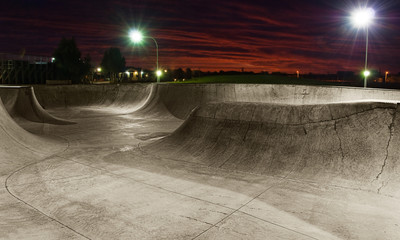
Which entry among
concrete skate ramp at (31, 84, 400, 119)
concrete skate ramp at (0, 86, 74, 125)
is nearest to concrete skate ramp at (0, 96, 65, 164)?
concrete skate ramp at (0, 86, 74, 125)

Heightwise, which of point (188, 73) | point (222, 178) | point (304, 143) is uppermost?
point (188, 73)

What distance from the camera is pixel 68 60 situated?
63.4 metres

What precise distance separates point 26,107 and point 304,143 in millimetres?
16339

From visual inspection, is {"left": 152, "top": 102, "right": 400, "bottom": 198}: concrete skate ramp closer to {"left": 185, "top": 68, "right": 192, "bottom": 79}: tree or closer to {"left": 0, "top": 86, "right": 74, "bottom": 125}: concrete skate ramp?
{"left": 0, "top": 86, "right": 74, "bottom": 125}: concrete skate ramp

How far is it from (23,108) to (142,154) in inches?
461

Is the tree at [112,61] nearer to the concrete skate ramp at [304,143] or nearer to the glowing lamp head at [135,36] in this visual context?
the glowing lamp head at [135,36]

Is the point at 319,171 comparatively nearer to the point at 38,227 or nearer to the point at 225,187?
the point at 225,187

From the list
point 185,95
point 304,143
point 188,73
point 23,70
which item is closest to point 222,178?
point 304,143

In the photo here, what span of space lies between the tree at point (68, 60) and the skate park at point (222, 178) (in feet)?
185

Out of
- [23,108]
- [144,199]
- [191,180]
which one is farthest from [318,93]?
[23,108]

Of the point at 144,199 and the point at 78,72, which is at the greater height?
the point at 78,72

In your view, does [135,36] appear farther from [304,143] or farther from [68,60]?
[68,60]

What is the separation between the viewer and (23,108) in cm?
1791

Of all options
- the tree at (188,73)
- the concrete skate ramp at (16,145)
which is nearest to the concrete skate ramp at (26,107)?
Answer: the concrete skate ramp at (16,145)
